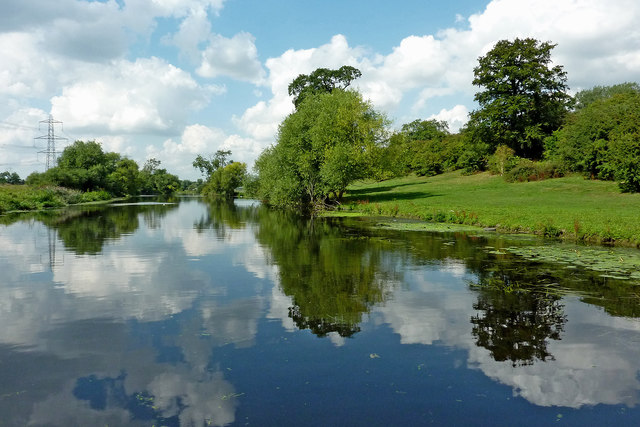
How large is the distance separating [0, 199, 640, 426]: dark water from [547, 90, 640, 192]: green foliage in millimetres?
30335

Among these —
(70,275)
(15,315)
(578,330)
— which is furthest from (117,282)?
(578,330)

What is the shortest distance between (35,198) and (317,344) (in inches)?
2654

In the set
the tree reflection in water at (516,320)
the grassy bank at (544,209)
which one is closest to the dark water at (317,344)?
the tree reflection in water at (516,320)

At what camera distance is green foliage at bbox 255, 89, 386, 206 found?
2020 inches

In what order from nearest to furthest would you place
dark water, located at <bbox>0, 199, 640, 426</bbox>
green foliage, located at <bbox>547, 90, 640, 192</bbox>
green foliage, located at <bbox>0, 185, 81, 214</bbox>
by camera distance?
dark water, located at <bbox>0, 199, 640, 426</bbox> → green foliage, located at <bbox>547, 90, 640, 192</bbox> → green foliage, located at <bbox>0, 185, 81, 214</bbox>

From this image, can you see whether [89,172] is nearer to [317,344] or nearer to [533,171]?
[533,171]

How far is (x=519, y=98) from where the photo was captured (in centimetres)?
6469

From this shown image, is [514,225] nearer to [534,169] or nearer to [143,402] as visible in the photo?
[143,402]

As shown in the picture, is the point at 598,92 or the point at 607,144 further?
the point at 598,92

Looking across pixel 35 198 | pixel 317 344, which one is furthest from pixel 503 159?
pixel 35 198

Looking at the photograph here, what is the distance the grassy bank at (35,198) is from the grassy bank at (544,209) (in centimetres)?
4390

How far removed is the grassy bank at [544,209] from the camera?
76.6 feet

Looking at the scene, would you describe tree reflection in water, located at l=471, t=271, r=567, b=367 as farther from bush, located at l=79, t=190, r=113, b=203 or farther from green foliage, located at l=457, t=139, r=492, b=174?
bush, located at l=79, t=190, r=113, b=203

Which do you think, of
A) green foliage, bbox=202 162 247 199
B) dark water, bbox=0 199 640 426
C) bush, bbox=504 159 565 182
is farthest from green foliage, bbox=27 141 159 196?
bush, bbox=504 159 565 182
